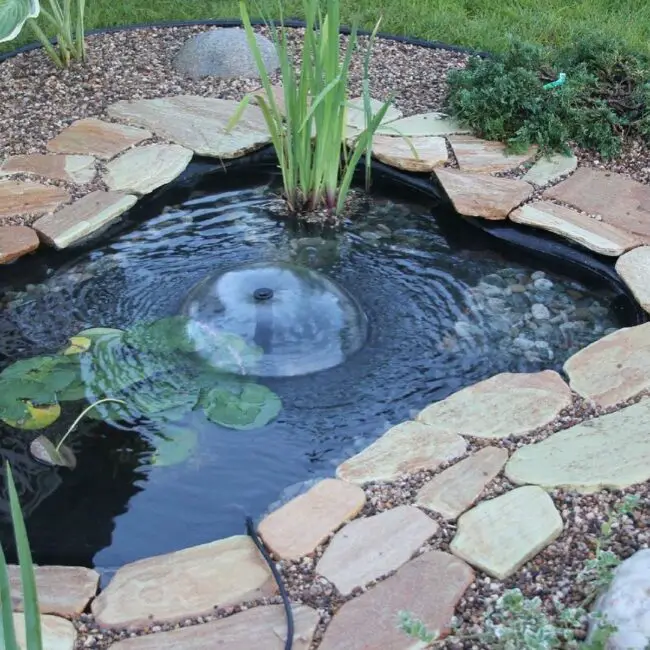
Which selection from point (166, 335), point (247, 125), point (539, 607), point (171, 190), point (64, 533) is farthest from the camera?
point (247, 125)

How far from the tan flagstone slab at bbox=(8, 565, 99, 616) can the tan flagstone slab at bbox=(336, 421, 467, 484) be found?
0.62 meters

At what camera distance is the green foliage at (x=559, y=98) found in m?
3.45

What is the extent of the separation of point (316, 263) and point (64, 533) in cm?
130

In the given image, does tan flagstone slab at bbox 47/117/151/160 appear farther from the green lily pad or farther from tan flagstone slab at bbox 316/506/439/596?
tan flagstone slab at bbox 316/506/439/596

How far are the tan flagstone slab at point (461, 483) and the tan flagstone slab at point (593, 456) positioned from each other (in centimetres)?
4

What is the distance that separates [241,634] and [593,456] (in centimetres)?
93

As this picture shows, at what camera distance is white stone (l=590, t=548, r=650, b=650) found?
1516mm

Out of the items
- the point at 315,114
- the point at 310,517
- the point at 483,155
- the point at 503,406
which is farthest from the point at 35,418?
the point at 483,155

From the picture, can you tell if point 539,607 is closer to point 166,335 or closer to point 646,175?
point 166,335

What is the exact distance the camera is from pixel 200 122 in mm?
3707

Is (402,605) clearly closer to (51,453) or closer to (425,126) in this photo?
(51,453)

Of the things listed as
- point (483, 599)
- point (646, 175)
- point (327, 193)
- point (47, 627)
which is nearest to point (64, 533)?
point (47, 627)

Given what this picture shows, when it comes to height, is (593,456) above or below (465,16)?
below

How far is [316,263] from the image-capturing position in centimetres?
299
